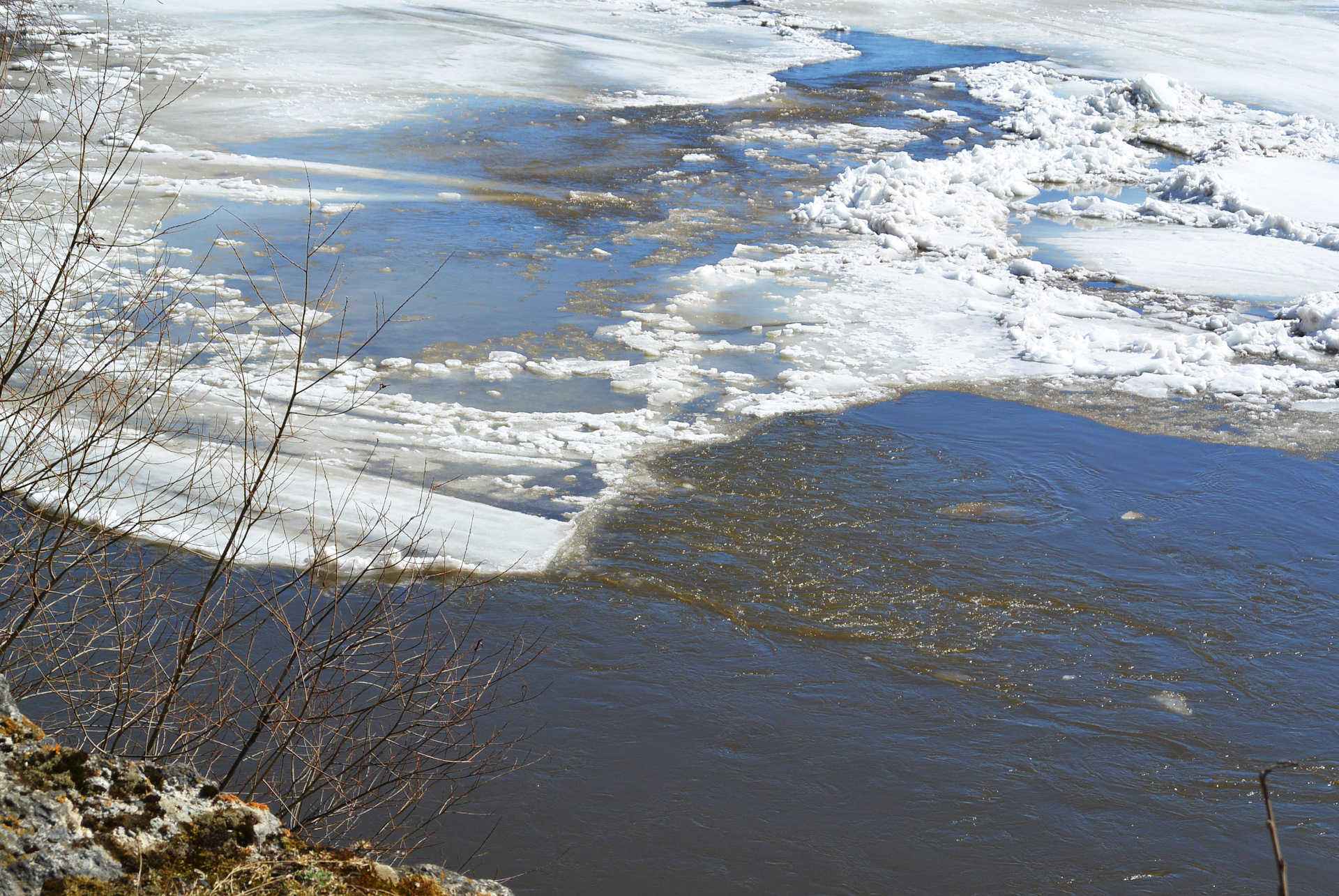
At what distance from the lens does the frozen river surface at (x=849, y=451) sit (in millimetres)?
4941

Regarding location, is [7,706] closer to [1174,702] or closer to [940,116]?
[1174,702]

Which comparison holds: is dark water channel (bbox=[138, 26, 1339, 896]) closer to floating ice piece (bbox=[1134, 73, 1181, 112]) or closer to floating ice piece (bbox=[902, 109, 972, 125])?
floating ice piece (bbox=[902, 109, 972, 125])

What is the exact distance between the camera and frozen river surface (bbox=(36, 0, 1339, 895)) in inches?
195

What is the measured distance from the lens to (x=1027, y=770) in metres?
5.16

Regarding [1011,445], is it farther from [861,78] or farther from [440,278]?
[861,78]

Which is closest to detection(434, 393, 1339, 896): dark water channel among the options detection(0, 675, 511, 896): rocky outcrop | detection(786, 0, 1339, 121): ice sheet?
detection(0, 675, 511, 896): rocky outcrop

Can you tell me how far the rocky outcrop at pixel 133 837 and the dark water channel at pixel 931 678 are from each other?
5.42 ft

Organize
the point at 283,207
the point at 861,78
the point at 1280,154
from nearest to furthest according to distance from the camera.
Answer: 1. the point at 283,207
2. the point at 1280,154
3. the point at 861,78

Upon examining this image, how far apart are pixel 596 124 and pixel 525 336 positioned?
33.0 feet

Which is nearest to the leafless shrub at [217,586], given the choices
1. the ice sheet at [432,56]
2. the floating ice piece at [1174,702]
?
the floating ice piece at [1174,702]

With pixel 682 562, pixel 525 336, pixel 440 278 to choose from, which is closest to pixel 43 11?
pixel 440 278

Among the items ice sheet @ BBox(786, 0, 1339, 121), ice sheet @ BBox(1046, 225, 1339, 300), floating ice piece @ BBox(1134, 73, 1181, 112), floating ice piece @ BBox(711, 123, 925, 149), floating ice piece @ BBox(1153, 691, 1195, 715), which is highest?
ice sheet @ BBox(786, 0, 1339, 121)

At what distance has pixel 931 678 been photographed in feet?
18.9

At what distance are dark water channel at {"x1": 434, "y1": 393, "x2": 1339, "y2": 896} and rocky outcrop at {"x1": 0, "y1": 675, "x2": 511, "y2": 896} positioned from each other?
5.42ft
